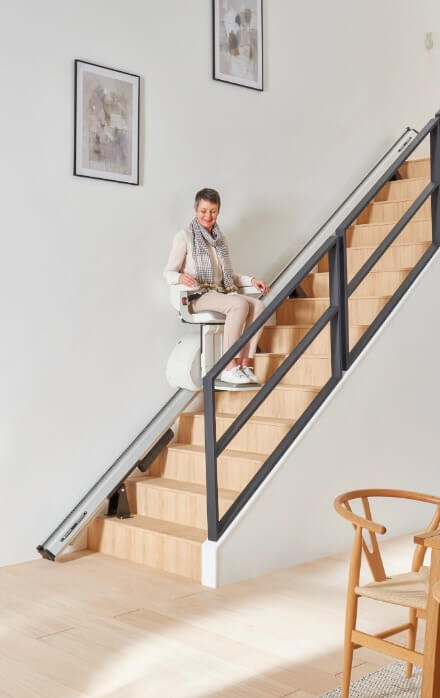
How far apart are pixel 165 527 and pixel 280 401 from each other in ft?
3.35

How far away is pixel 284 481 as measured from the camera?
14.4 feet

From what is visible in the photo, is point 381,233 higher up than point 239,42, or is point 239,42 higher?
point 239,42

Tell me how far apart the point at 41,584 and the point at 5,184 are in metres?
2.05

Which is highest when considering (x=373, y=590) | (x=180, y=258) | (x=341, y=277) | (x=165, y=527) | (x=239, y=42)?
(x=239, y=42)

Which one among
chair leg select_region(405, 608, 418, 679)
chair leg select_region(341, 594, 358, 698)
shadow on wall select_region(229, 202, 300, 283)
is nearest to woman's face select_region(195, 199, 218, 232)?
shadow on wall select_region(229, 202, 300, 283)

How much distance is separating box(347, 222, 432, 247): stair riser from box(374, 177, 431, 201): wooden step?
0.38 metres

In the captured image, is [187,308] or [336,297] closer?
[336,297]

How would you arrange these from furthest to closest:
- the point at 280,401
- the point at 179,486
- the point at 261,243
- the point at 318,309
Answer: the point at 261,243, the point at 318,309, the point at 280,401, the point at 179,486

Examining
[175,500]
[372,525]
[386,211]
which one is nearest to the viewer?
[372,525]

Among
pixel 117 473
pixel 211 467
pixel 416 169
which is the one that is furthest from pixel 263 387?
pixel 416 169

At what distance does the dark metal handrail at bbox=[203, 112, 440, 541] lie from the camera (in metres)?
4.06

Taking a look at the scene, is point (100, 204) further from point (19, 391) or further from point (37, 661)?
point (37, 661)

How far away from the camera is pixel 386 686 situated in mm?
2865

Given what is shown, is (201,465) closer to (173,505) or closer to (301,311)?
(173,505)
